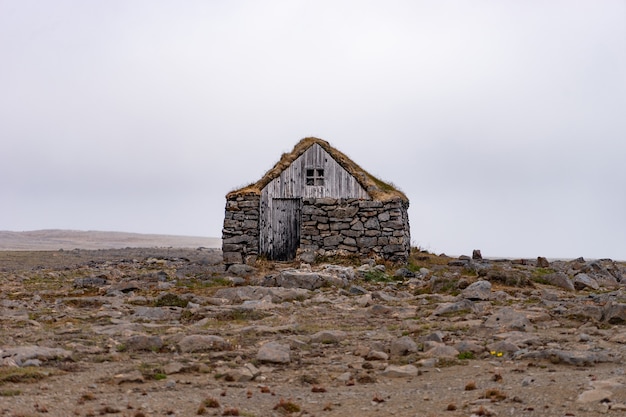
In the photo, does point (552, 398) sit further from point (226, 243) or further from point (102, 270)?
point (102, 270)

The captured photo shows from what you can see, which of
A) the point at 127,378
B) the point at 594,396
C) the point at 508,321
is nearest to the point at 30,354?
the point at 127,378

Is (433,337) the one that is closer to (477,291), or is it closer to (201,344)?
Answer: (201,344)

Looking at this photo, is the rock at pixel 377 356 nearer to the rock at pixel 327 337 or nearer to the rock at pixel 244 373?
the rock at pixel 327 337

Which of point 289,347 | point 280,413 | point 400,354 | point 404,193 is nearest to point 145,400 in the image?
point 280,413

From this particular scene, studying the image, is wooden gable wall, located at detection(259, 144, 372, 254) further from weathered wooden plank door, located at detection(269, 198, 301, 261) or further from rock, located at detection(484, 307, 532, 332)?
rock, located at detection(484, 307, 532, 332)

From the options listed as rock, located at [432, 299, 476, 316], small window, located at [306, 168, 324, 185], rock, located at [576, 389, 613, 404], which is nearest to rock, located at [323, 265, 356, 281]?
small window, located at [306, 168, 324, 185]

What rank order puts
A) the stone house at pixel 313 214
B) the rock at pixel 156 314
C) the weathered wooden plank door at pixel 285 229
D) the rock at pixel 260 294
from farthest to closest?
the weathered wooden plank door at pixel 285 229 → the stone house at pixel 313 214 → the rock at pixel 260 294 → the rock at pixel 156 314

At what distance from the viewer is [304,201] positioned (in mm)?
27312

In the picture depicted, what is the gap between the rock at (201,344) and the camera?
11.3 m

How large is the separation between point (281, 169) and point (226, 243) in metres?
3.83

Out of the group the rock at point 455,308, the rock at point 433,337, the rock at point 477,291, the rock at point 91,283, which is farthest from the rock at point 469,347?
the rock at point 91,283

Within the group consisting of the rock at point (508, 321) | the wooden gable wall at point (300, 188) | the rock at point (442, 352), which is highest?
the wooden gable wall at point (300, 188)

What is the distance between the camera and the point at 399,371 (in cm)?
969

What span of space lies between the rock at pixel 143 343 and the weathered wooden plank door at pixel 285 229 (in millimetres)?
16126
